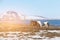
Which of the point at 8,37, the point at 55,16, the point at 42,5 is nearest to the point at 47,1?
the point at 42,5

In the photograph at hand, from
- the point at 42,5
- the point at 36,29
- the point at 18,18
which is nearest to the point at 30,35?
the point at 36,29

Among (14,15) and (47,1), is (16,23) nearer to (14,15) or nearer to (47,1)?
(14,15)

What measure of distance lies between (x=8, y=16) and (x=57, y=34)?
0.58 metres

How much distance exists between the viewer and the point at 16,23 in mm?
1891

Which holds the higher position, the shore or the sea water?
the shore

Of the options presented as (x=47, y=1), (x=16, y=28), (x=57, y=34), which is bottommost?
(x=57, y=34)

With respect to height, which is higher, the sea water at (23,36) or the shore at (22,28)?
the shore at (22,28)

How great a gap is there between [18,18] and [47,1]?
1.24 feet

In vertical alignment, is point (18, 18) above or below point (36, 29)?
above

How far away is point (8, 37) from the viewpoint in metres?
1.88

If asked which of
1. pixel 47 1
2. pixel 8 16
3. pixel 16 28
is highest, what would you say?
pixel 47 1

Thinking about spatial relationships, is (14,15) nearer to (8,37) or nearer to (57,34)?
(8,37)

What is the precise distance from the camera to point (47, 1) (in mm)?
1895

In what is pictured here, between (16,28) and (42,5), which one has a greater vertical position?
(42,5)
